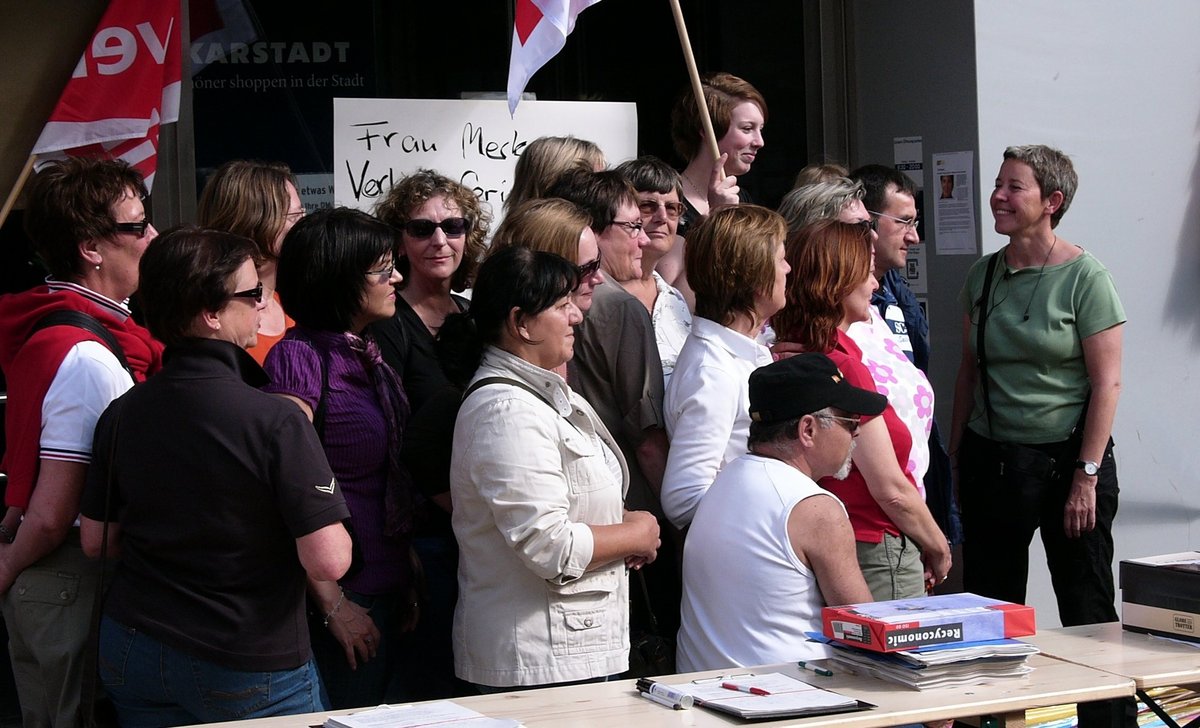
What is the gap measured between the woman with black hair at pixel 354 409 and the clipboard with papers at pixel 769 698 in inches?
38.1

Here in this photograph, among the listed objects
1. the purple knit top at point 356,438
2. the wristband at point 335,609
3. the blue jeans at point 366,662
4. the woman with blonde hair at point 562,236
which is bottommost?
the blue jeans at point 366,662

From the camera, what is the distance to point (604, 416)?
13.0ft

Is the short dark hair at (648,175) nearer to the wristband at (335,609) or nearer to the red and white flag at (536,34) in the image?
the red and white flag at (536,34)

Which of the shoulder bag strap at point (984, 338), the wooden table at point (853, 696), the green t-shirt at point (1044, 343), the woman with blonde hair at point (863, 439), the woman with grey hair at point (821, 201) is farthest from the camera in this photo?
the shoulder bag strap at point (984, 338)

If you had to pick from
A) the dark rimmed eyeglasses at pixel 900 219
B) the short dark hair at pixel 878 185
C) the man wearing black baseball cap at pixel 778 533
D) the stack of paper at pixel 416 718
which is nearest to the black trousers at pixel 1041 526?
the dark rimmed eyeglasses at pixel 900 219

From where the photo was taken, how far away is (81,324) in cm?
336

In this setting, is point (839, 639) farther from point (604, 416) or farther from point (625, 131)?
point (625, 131)

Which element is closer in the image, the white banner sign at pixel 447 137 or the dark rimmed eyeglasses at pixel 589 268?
the dark rimmed eyeglasses at pixel 589 268

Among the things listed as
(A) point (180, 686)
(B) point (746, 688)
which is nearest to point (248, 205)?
(A) point (180, 686)

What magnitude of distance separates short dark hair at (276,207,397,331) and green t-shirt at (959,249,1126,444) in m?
2.77

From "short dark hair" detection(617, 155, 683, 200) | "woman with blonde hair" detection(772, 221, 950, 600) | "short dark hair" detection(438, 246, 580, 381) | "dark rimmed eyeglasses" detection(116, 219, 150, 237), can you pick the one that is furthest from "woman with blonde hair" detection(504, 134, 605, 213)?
"dark rimmed eyeglasses" detection(116, 219, 150, 237)

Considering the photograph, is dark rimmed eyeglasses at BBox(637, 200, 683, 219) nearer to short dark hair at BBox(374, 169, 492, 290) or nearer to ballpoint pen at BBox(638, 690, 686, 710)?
short dark hair at BBox(374, 169, 492, 290)

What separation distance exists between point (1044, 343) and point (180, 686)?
3.50m

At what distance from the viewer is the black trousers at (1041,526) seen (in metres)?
5.19
